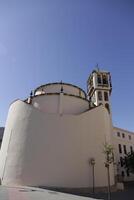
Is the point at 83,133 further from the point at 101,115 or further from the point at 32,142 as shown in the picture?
the point at 32,142

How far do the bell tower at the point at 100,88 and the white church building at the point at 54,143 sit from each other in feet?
48.0

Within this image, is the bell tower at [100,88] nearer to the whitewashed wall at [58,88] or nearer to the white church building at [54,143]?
the whitewashed wall at [58,88]

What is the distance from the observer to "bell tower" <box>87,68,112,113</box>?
38.5 metres

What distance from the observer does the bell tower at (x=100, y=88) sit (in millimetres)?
38469

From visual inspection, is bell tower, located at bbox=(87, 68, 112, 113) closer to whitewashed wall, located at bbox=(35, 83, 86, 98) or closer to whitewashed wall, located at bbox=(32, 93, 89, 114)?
whitewashed wall, located at bbox=(35, 83, 86, 98)

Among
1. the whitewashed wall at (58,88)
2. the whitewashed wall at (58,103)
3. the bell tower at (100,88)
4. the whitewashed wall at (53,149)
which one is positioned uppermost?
the bell tower at (100,88)

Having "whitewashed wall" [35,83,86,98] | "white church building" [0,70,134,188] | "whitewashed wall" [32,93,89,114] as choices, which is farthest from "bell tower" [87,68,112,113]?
"whitewashed wall" [32,93,89,114]

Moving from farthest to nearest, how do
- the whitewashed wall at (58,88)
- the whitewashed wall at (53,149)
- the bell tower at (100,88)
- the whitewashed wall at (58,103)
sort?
the bell tower at (100,88) → the whitewashed wall at (58,88) → the whitewashed wall at (58,103) → the whitewashed wall at (53,149)

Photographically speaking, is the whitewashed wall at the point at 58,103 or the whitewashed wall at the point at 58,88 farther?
the whitewashed wall at the point at 58,88

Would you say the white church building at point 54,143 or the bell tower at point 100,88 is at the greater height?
the bell tower at point 100,88

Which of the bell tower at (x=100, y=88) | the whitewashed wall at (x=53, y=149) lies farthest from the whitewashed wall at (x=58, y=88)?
the bell tower at (x=100, y=88)

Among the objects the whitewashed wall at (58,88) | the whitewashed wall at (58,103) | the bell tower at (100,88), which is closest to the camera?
the whitewashed wall at (58,103)

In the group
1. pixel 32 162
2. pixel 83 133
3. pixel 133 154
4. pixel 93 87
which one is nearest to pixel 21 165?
pixel 32 162

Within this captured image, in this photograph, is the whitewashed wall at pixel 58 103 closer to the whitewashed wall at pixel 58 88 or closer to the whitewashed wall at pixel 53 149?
the whitewashed wall at pixel 53 149
